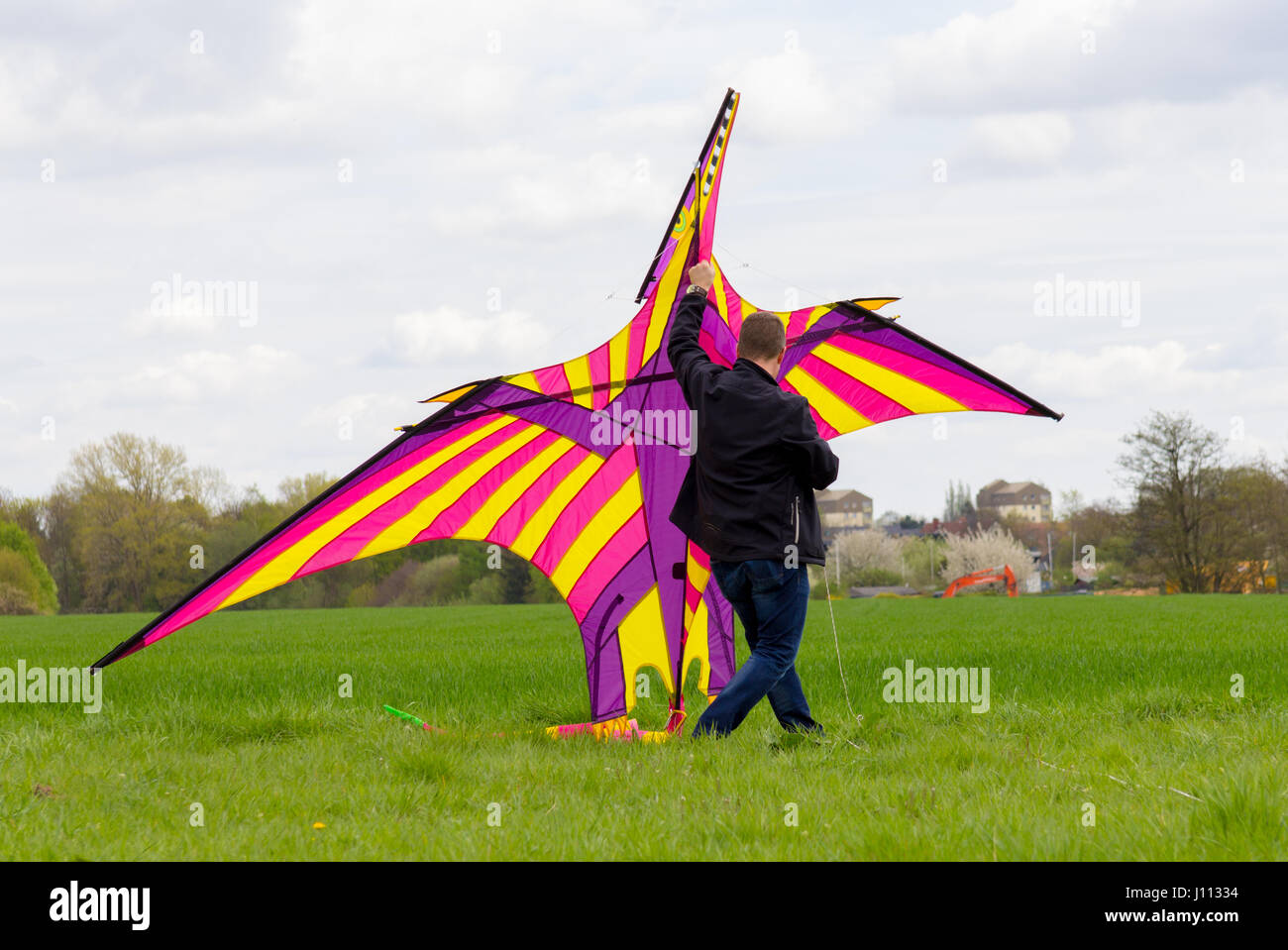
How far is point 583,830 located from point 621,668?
3161 mm

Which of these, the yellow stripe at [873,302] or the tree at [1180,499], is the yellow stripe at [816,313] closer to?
A: the yellow stripe at [873,302]

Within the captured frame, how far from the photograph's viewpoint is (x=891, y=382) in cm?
712

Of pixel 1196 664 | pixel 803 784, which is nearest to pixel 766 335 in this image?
pixel 803 784

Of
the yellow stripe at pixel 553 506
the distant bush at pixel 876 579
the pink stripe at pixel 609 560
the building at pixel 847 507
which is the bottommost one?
the distant bush at pixel 876 579

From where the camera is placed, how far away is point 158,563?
56125 millimetres

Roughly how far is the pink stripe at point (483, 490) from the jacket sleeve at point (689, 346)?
1471mm

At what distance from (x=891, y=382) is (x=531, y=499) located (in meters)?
2.64

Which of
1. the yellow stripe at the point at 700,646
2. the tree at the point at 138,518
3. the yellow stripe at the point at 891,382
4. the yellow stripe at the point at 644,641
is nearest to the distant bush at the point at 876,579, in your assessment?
the tree at the point at 138,518

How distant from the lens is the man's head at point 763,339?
18.7ft

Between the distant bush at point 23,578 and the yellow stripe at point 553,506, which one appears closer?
the yellow stripe at point 553,506

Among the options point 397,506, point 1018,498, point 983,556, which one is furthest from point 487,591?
point 1018,498

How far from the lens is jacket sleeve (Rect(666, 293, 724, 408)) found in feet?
19.1

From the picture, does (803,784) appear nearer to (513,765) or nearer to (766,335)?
(513,765)
